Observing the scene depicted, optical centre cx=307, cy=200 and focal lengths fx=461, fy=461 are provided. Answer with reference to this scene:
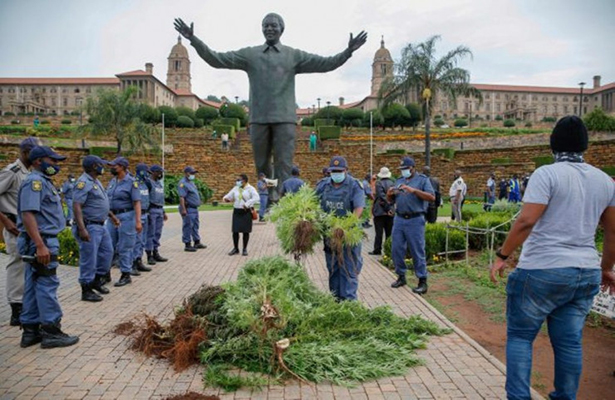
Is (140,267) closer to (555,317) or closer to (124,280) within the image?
(124,280)

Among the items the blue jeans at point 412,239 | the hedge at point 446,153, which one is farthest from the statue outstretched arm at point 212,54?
the hedge at point 446,153

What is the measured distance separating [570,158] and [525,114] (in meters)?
93.1

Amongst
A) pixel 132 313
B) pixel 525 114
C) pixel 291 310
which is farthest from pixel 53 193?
pixel 525 114

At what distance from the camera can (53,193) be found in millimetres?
4602

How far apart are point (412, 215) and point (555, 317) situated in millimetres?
3580

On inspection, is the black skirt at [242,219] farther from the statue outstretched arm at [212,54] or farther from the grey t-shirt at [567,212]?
the grey t-shirt at [567,212]

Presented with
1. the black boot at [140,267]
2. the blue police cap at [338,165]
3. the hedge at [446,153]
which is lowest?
the black boot at [140,267]

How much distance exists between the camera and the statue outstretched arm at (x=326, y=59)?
9.20 meters

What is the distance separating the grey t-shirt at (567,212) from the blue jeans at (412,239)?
353 centimetres

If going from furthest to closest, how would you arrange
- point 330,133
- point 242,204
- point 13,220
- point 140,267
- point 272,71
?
1. point 330,133
2. point 272,71
3. point 242,204
4. point 140,267
5. point 13,220

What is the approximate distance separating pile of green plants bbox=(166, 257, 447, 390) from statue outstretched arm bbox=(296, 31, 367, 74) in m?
5.93

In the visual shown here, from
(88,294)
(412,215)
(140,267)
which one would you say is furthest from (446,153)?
(88,294)

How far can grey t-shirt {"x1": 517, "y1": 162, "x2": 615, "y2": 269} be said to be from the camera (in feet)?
9.42

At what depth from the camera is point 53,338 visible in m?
4.42
